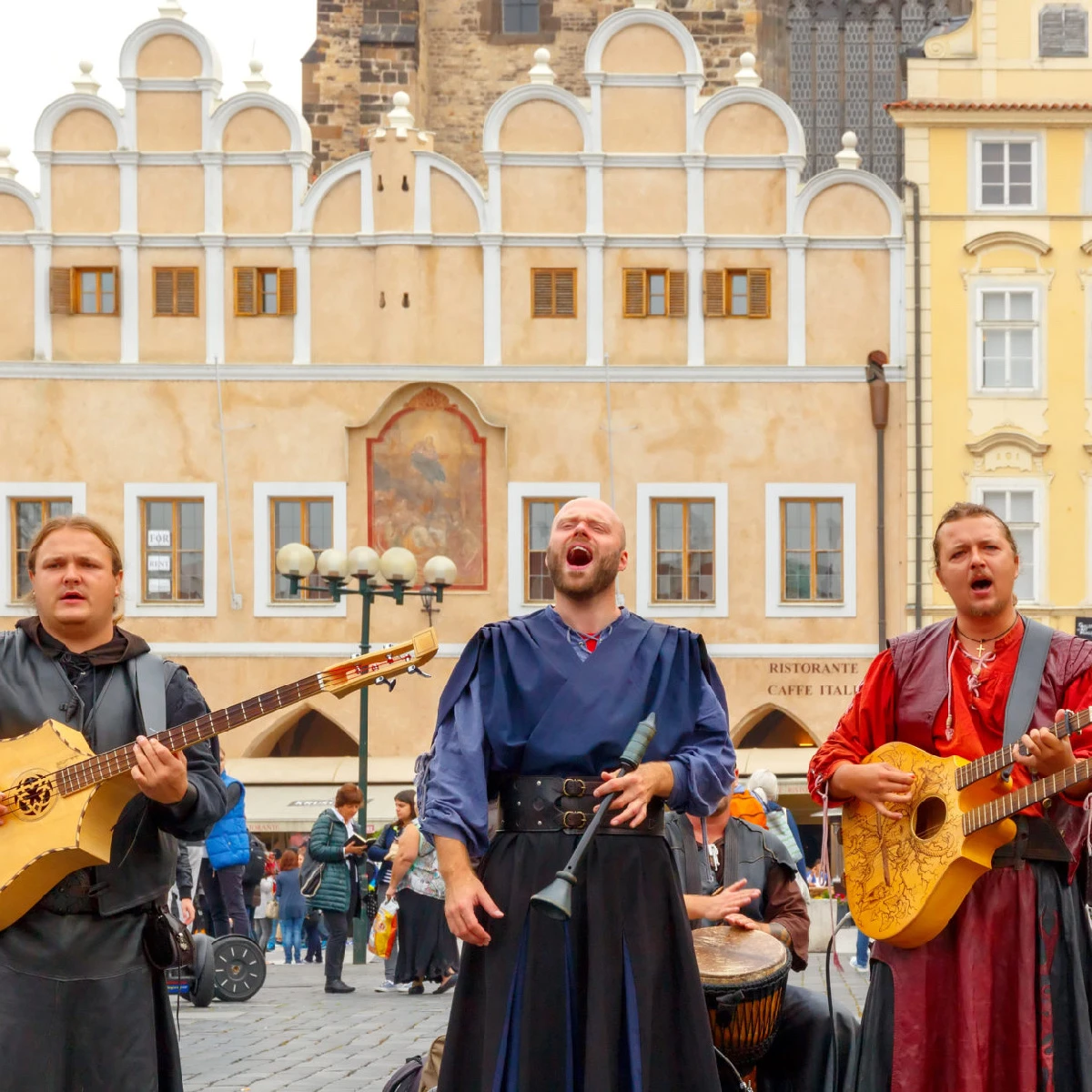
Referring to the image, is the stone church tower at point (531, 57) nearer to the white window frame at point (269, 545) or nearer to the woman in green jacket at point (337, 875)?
the white window frame at point (269, 545)

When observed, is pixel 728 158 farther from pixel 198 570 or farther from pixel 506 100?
pixel 198 570

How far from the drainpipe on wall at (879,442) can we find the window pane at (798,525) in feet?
3.01

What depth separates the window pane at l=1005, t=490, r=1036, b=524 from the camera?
93.8ft

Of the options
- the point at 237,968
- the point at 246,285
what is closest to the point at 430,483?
the point at 246,285

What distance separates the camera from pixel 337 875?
15516mm

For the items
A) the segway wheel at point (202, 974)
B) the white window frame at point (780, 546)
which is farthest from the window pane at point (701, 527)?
the segway wheel at point (202, 974)

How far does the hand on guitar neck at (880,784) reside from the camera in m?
5.89

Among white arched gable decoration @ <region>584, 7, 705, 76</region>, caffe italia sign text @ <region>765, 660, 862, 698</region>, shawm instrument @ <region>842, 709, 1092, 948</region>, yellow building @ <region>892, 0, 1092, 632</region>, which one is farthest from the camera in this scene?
white arched gable decoration @ <region>584, 7, 705, 76</region>

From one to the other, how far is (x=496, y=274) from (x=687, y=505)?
4.04 m

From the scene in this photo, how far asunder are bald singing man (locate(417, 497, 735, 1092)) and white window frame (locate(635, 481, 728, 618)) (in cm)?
2268

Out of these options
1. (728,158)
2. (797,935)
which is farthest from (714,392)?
(797,935)

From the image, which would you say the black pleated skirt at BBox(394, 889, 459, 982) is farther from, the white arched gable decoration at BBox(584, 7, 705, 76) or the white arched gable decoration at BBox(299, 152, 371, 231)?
the white arched gable decoration at BBox(584, 7, 705, 76)

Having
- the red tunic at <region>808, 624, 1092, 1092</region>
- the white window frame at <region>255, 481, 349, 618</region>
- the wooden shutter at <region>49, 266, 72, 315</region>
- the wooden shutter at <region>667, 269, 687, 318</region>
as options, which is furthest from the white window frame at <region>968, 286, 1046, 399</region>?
the red tunic at <region>808, 624, 1092, 1092</region>

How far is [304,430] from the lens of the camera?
93.3 feet
